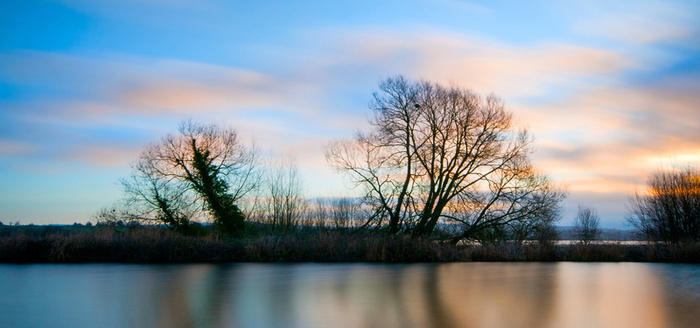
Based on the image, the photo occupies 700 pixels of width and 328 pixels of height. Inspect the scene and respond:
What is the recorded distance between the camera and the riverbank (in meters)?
19.0

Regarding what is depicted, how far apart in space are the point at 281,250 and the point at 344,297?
10149 mm

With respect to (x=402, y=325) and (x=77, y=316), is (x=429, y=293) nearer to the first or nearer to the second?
(x=402, y=325)

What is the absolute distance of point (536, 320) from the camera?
7703 mm

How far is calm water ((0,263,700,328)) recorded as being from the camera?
25.1 ft

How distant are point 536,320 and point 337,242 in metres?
13.3

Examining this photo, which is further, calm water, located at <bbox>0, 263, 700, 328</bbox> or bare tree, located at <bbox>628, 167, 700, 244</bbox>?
bare tree, located at <bbox>628, 167, 700, 244</bbox>

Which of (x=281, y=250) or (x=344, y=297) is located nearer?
(x=344, y=297)

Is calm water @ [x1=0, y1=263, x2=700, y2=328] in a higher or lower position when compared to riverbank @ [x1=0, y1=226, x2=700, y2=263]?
lower

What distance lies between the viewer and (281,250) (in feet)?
65.4

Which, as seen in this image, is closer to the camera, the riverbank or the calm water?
the calm water

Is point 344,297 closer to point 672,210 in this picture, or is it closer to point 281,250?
point 281,250

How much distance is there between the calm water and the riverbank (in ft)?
8.84

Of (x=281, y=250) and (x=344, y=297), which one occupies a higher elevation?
(x=281, y=250)

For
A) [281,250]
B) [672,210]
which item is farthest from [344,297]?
[672,210]
